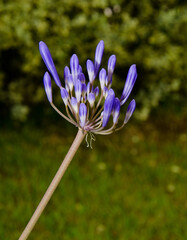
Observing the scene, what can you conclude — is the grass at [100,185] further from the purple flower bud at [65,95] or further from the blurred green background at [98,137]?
the purple flower bud at [65,95]

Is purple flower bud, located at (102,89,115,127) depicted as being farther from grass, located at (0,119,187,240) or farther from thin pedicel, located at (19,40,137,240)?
grass, located at (0,119,187,240)

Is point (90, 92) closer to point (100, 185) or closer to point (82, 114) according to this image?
point (82, 114)

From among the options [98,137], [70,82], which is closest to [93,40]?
[98,137]

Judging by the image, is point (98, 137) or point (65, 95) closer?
point (65, 95)

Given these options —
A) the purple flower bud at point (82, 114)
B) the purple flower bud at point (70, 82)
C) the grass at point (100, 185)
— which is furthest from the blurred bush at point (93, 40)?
the purple flower bud at point (82, 114)

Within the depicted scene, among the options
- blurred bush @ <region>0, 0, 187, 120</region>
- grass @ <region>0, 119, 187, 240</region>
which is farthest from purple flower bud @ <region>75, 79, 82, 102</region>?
blurred bush @ <region>0, 0, 187, 120</region>

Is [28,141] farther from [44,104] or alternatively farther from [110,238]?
[110,238]
